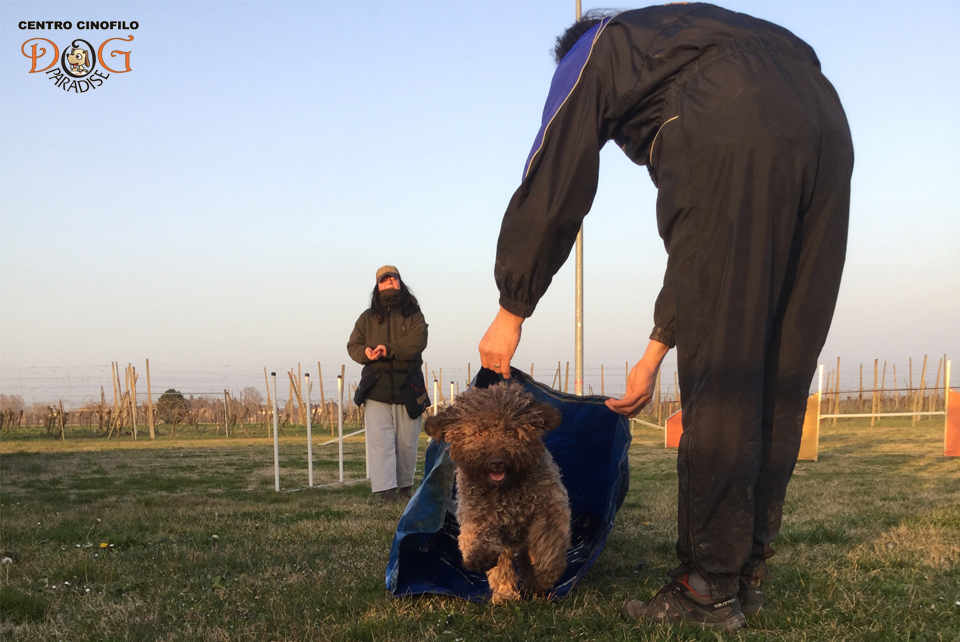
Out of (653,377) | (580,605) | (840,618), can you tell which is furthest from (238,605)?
(840,618)

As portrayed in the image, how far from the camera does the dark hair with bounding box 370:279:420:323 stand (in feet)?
26.8

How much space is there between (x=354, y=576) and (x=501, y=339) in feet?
5.84

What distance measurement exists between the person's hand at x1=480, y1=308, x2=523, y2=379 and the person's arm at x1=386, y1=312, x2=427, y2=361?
5.02 m

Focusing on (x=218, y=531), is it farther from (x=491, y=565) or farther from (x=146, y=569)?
(x=491, y=565)

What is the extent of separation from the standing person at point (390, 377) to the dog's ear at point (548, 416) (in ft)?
14.6

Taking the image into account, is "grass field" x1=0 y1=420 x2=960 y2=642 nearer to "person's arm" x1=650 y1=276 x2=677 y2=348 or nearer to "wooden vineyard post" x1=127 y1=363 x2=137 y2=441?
"person's arm" x1=650 y1=276 x2=677 y2=348

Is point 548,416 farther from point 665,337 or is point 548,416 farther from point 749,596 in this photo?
point 749,596

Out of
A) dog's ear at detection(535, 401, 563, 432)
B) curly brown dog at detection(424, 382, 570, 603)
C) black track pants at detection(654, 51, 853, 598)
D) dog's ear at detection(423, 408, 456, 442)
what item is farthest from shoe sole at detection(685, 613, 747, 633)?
dog's ear at detection(423, 408, 456, 442)

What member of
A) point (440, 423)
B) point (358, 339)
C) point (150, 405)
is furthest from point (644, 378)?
point (150, 405)

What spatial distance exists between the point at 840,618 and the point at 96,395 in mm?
35731

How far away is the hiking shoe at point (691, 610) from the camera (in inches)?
106

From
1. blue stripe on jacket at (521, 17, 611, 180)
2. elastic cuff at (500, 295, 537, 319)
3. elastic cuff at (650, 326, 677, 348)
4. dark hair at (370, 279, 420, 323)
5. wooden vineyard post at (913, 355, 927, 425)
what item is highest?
blue stripe on jacket at (521, 17, 611, 180)

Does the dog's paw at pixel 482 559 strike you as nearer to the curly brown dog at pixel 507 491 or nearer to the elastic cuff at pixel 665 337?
the curly brown dog at pixel 507 491

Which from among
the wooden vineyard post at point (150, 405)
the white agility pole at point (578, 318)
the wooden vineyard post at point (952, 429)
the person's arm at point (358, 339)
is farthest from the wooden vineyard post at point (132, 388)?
the wooden vineyard post at point (952, 429)
